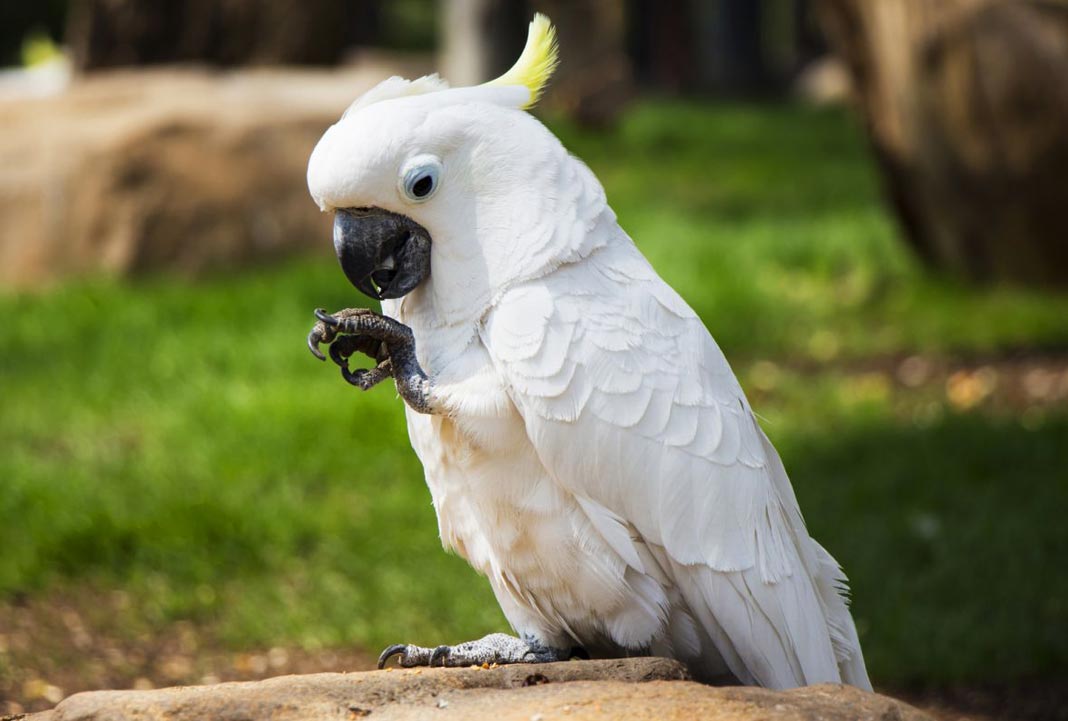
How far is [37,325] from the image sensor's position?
6.29 m

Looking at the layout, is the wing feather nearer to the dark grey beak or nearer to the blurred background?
the dark grey beak

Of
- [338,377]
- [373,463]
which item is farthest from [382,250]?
[338,377]

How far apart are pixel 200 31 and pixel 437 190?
709 centimetres

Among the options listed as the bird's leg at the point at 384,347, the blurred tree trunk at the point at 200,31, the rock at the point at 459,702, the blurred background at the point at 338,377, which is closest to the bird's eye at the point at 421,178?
the bird's leg at the point at 384,347

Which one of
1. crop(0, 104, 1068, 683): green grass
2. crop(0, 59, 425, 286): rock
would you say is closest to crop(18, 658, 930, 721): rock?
crop(0, 104, 1068, 683): green grass

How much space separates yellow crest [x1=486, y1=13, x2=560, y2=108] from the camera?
241 centimetres

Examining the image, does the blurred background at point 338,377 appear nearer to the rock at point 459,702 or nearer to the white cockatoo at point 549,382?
the white cockatoo at point 549,382

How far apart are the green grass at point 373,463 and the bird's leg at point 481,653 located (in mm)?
1370

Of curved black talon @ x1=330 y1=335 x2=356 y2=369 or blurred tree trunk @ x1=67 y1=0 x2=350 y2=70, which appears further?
blurred tree trunk @ x1=67 y1=0 x2=350 y2=70

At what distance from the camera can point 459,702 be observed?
2.09 m

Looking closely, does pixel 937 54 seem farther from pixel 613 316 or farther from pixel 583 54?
pixel 583 54

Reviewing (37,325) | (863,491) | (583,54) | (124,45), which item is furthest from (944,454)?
(583,54)

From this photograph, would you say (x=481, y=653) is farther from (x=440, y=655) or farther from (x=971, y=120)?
(x=971, y=120)

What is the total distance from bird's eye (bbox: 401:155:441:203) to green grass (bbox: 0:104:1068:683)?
6.63 ft
